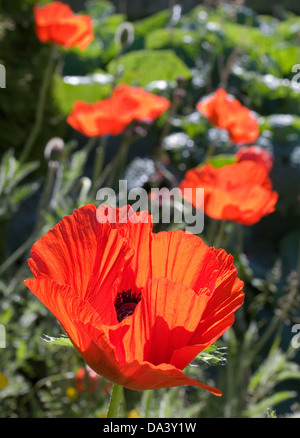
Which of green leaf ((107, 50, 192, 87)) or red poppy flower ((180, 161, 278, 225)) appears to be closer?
red poppy flower ((180, 161, 278, 225))

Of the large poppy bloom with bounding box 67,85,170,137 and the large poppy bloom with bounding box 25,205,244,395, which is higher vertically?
the large poppy bloom with bounding box 25,205,244,395

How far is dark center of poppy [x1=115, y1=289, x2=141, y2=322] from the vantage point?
0.52 meters

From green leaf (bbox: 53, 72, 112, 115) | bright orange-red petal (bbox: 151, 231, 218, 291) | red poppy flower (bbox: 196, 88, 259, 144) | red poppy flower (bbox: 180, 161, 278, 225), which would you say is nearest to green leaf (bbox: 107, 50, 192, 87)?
green leaf (bbox: 53, 72, 112, 115)

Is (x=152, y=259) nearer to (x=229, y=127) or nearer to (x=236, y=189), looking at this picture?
(x=236, y=189)

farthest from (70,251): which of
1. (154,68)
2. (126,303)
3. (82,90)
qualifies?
(154,68)

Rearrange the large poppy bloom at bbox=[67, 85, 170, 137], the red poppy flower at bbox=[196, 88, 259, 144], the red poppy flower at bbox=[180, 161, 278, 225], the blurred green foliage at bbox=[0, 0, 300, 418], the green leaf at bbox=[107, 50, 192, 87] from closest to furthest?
the red poppy flower at bbox=[180, 161, 278, 225] → the blurred green foliage at bbox=[0, 0, 300, 418] → the large poppy bloom at bbox=[67, 85, 170, 137] → the red poppy flower at bbox=[196, 88, 259, 144] → the green leaf at bbox=[107, 50, 192, 87]

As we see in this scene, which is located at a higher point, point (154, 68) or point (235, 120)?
point (235, 120)

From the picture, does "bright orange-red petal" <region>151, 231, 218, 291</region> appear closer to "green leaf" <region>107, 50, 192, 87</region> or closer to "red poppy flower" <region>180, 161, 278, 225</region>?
"red poppy flower" <region>180, 161, 278, 225</region>

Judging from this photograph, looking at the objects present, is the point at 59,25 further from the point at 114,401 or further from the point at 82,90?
the point at 82,90

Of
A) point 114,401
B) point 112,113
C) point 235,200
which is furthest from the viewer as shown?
point 112,113

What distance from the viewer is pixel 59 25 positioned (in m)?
1.69

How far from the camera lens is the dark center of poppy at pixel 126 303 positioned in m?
0.52

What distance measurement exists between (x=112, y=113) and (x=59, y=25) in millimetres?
324

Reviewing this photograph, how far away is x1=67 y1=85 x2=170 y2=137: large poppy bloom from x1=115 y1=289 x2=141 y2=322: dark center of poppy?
3.39 feet
